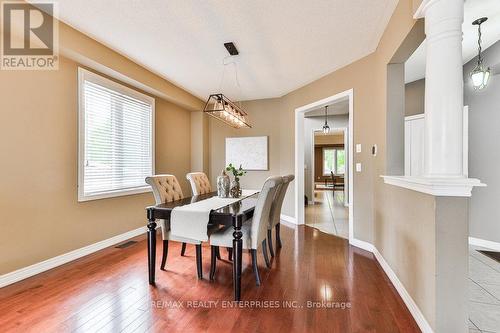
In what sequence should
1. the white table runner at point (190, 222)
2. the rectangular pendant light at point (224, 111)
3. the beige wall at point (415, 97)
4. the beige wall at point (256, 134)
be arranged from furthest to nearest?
the beige wall at point (256, 134)
the beige wall at point (415, 97)
the rectangular pendant light at point (224, 111)
the white table runner at point (190, 222)

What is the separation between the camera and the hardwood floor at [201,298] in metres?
1.74

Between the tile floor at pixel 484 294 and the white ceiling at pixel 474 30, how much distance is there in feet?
8.62

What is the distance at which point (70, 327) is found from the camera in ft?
5.61

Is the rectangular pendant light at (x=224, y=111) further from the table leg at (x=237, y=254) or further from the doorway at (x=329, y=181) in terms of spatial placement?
the doorway at (x=329, y=181)

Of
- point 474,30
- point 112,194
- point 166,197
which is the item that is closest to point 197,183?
point 166,197

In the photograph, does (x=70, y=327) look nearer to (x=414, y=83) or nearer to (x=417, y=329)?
(x=417, y=329)

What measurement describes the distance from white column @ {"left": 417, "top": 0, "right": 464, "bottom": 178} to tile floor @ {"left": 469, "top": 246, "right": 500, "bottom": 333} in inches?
45.7

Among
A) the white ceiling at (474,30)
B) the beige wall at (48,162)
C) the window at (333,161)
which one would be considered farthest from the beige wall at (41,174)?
the window at (333,161)

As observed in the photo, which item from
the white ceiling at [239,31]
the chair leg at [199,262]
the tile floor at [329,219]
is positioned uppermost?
the white ceiling at [239,31]

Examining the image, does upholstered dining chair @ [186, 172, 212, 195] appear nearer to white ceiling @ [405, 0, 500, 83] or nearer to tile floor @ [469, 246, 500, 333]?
tile floor @ [469, 246, 500, 333]

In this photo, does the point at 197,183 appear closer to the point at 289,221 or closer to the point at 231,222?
the point at 231,222

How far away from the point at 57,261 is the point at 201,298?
6.15 ft

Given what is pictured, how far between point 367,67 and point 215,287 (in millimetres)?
3224

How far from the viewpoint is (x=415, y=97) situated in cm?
421
